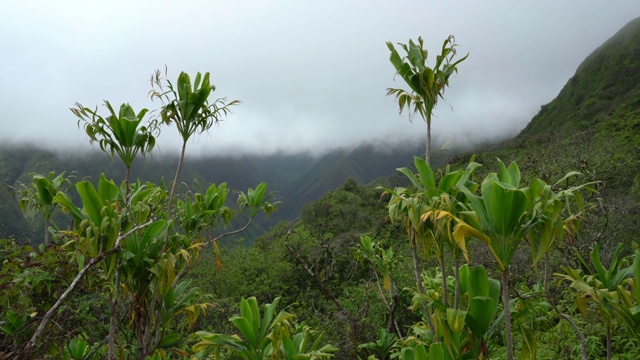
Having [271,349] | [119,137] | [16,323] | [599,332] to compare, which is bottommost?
[599,332]

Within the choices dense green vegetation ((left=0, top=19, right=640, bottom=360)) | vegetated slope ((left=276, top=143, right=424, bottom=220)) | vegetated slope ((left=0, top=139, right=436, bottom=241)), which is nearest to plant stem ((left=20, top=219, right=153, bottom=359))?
dense green vegetation ((left=0, top=19, right=640, bottom=360))

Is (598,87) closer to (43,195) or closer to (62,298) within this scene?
(43,195)

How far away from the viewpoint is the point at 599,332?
13.9 ft

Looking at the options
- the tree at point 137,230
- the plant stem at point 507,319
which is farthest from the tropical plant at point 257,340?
the plant stem at point 507,319

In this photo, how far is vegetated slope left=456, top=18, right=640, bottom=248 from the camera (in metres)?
8.45

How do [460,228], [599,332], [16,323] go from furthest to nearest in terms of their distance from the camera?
[599,332] → [16,323] → [460,228]

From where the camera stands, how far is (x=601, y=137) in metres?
→ 15.3

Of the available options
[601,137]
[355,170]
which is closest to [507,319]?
[601,137]

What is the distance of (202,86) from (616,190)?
44.8 ft

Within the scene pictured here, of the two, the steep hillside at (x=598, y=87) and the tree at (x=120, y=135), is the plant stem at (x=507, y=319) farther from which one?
the steep hillside at (x=598, y=87)

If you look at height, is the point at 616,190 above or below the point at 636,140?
below

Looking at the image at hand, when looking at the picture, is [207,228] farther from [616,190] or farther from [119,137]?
[616,190]

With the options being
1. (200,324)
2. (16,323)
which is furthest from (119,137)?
(200,324)

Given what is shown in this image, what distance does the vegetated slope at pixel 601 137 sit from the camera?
27.7 ft
